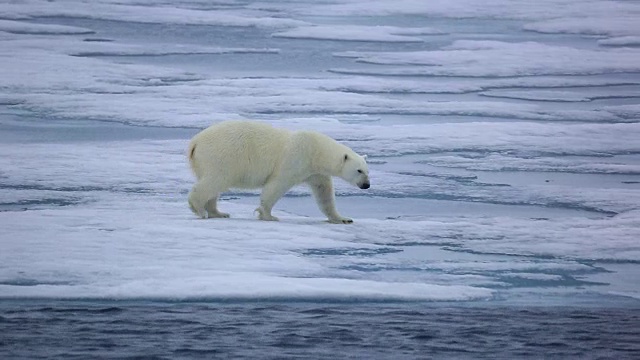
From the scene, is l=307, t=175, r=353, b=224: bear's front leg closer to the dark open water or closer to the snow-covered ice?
the snow-covered ice

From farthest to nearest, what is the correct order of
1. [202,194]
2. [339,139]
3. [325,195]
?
[339,139] → [325,195] → [202,194]

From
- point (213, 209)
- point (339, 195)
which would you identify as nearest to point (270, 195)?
point (213, 209)

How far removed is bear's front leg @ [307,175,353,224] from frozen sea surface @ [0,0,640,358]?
166 mm

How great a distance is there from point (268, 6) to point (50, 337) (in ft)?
60.1

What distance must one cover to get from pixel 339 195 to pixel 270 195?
137 centimetres

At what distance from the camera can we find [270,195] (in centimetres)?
667

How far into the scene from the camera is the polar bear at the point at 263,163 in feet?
21.7

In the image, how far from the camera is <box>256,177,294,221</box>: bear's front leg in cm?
667

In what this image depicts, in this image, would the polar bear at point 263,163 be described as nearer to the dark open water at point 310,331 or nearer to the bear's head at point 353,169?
the bear's head at point 353,169

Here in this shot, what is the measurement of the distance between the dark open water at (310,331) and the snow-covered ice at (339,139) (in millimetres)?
142

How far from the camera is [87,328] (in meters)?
4.62

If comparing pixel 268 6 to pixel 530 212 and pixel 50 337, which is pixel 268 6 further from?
pixel 50 337

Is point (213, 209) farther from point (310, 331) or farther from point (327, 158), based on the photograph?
point (310, 331)

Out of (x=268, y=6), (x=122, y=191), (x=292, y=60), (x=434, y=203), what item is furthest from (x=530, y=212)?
(x=268, y=6)
